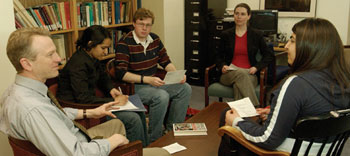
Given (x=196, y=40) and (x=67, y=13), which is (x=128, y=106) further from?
(x=196, y=40)

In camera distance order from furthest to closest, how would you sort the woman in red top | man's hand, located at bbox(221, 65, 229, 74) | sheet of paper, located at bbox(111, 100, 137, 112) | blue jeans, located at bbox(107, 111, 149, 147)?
man's hand, located at bbox(221, 65, 229, 74)
the woman in red top
blue jeans, located at bbox(107, 111, 149, 147)
sheet of paper, located at bbox(111, 100, 137, 112)

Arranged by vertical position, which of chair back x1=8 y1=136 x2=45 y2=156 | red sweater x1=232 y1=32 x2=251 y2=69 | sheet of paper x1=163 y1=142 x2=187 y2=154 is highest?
red sweater x1=232 y1=32 x2=251 y2=69

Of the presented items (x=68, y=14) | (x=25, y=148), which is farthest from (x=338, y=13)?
(x=25, y=148)

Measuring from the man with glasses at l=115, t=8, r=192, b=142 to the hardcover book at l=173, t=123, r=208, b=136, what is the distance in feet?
1.70

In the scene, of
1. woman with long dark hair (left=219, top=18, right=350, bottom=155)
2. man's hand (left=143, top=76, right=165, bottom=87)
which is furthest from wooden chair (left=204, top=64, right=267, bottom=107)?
woman with long dark hair (left=219, top=18, right=350, bottom=155)

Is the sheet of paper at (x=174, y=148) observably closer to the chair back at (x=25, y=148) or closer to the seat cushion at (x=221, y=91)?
the chair back at (x=25, y=148)

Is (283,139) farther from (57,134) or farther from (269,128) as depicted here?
(57,134)

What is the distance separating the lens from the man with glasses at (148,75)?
316cm

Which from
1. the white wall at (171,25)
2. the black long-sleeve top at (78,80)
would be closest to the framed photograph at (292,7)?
the white wall at (171,25)

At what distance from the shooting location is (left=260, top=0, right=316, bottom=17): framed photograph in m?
4.88

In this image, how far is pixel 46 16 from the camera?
326cm

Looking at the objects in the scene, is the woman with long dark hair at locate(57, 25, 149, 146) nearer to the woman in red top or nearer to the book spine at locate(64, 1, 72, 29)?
the book spine at locate(64, 1, 72, 29)

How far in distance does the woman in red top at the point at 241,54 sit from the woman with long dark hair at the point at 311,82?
1804mm

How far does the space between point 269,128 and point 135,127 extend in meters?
1.34
